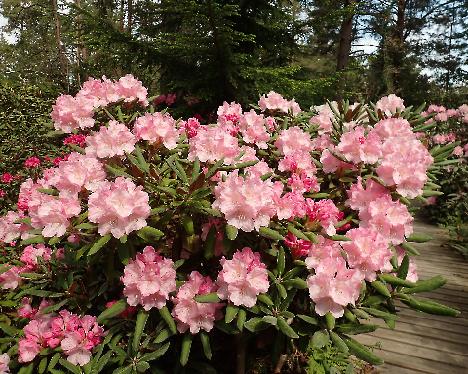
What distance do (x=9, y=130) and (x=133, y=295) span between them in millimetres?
3441

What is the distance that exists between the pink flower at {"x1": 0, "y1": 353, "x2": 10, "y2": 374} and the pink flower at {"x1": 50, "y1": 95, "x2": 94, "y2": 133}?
1.14 metres

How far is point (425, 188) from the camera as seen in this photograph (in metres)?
1.77

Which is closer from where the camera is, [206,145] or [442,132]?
[206,145]

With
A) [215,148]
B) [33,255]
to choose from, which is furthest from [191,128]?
[33,255]

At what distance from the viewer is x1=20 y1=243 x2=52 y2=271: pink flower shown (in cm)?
172

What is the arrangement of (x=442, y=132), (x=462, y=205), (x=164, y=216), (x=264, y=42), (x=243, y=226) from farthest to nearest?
(x=442, y=132) < (x=462, y=205) < (x=264, y=42) < (x=164, y=216) < (x=243, y=226)

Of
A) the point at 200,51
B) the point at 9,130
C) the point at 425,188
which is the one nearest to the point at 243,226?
the point at 425,188

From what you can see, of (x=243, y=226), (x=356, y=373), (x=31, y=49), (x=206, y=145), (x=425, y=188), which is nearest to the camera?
(x=243, y=226)

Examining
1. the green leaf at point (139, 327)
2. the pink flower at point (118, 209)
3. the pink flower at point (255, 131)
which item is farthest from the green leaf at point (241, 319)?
the pink flower at point (255, 131)

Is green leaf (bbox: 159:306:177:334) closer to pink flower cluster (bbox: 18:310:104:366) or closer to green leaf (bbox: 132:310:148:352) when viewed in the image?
green leaf (bbox: 132:310:148:352)

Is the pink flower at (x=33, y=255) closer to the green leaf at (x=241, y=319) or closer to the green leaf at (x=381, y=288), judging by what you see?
the green leaf at (x=241, y=319)

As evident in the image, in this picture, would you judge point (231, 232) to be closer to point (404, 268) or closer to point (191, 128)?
point (404, 268)

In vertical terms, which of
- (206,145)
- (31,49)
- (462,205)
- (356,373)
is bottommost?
(356,373)

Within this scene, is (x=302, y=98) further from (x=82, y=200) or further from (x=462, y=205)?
(x=82, y=200)
